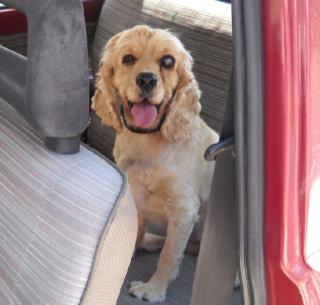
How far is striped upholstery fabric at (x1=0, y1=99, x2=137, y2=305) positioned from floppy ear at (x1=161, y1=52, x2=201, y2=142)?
2.71ft

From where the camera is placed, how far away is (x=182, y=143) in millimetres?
1857

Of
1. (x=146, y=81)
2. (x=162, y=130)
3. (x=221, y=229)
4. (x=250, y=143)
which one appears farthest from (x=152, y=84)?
(x=250, y=143)

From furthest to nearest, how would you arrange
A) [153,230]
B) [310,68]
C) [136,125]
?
[153,230] < [136,125] < [310,68]

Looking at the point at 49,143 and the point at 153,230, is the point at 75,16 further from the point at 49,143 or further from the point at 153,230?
the point at 153,230

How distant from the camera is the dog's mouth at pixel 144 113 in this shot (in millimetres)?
1826

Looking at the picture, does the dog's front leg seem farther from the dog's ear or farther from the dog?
the dog's ear

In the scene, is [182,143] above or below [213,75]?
below

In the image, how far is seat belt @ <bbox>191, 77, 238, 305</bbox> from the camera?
998 millimetres

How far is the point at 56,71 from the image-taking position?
2.96 ft

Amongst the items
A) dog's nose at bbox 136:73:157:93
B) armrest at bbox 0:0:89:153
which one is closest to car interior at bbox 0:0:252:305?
armrest at bbox 0:0:89:153

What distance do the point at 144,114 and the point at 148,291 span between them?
0.51 meters

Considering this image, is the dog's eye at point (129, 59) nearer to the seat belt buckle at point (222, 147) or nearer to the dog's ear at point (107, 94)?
the dog's ear at point (107, 94)

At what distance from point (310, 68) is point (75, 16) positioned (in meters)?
0.34

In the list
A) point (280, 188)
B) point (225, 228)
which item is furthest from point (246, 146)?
point (225, 228)
